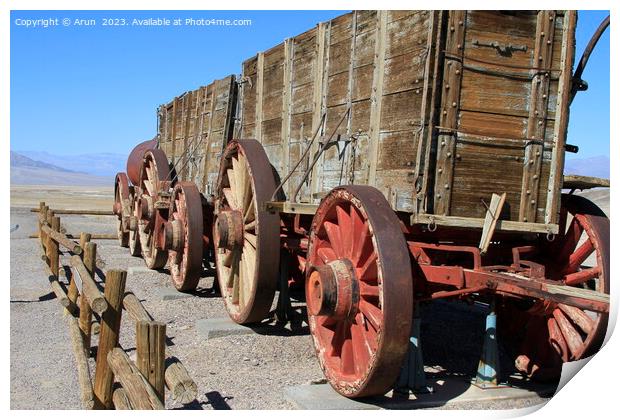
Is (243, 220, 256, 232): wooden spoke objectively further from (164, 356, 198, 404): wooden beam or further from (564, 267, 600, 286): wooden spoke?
(564, 267, 600, 286): wooden spoke

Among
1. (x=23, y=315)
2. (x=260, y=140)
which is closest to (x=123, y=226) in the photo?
(x=23, y=315)

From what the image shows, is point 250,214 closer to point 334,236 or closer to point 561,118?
point 334,236

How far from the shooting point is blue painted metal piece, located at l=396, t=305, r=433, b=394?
175 inches

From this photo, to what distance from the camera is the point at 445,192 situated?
4.14m

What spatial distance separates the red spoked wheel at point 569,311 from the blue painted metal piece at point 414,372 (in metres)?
0.87

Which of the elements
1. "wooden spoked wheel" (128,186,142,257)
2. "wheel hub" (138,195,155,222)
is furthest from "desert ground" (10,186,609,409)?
"wooden spoked wheel" (128,186,142,257)

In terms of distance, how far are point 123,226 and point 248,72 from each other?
620 centimetres

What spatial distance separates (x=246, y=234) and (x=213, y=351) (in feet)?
4.24

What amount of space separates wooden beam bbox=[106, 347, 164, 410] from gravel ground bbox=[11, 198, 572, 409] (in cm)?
63

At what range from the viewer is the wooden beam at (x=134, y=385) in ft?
10.8

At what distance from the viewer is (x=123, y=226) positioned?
41.7 ft

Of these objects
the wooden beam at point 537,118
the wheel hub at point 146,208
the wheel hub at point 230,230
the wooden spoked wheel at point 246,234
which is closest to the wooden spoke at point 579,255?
the wooden beam at point 537,118

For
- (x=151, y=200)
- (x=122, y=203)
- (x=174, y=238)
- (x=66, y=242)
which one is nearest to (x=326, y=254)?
(x=174, y=238)
